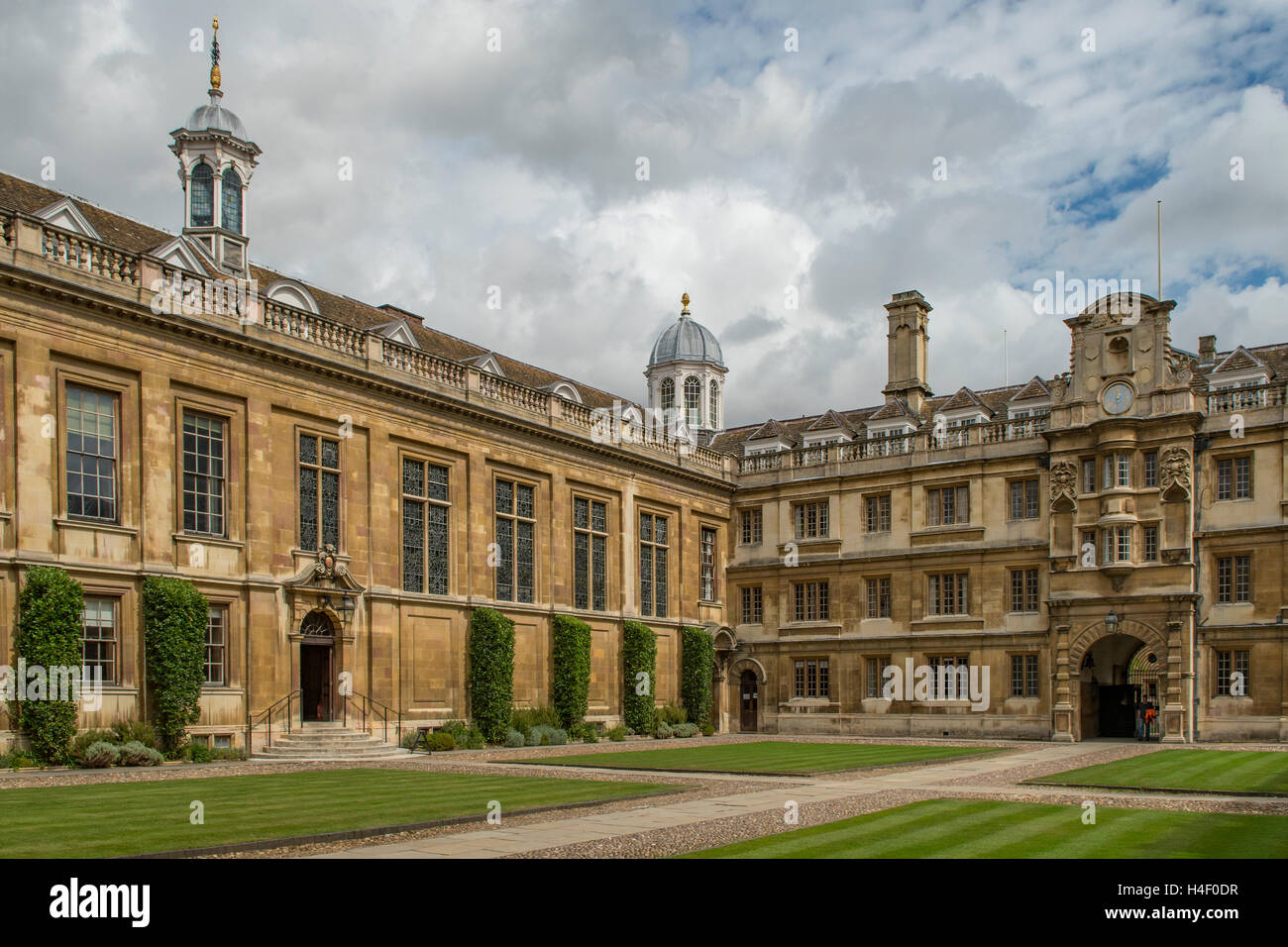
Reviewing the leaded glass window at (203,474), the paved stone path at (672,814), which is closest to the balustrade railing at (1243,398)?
the paved stone path at (672,814)

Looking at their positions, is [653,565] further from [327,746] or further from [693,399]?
[327,746]

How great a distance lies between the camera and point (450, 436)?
114ft

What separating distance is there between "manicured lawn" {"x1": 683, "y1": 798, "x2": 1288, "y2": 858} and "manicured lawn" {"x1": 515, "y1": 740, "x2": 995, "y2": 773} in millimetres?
8262

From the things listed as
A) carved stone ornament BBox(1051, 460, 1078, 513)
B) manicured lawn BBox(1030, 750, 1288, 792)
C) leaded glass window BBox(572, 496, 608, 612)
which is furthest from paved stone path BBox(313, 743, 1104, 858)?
carved stone ornament BBox(1051, 460, 1078, 513)

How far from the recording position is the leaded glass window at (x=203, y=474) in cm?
2702

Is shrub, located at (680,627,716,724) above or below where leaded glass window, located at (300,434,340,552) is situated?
below

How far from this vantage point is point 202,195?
3453 cm

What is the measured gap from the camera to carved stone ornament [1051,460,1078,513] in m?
40.4

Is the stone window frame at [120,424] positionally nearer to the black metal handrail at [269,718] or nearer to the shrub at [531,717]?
the black metal handrail at [269,718]

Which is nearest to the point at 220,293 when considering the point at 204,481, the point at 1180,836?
the point at 204,481

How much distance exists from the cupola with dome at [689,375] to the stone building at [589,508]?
103 inches

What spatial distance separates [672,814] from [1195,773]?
13.2 metres

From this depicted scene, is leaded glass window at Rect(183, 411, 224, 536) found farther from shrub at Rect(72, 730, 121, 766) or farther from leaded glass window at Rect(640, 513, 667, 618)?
leaded glass window at Rect(640, 513, 667, 618)
